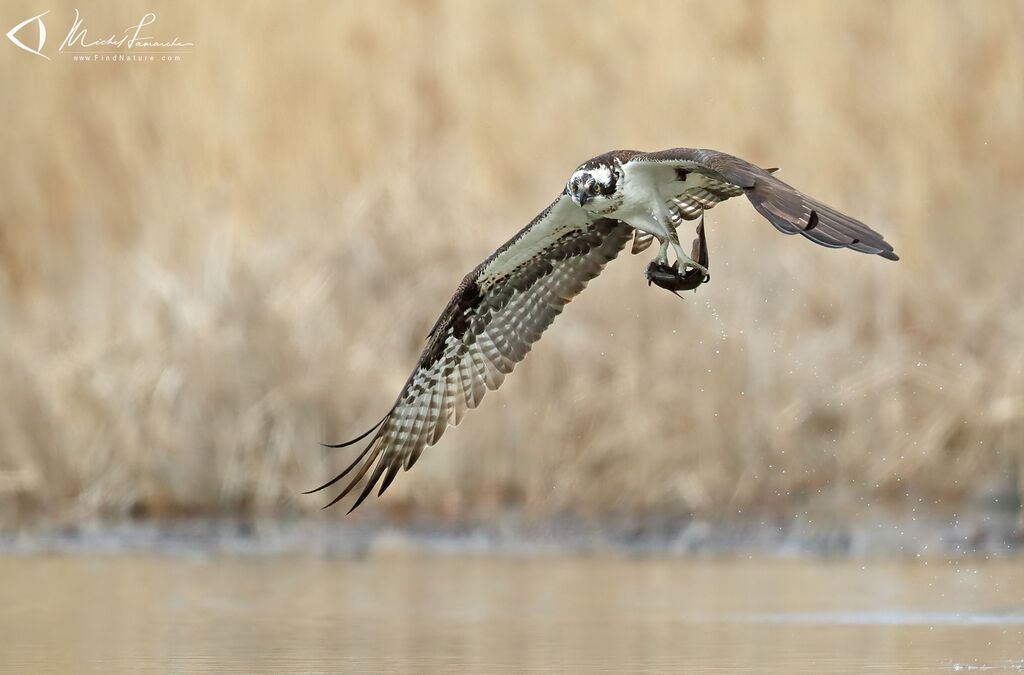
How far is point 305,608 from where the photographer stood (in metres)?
9.35

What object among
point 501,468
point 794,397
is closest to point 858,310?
point 794,397

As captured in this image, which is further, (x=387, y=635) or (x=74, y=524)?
(x=74, y=524)

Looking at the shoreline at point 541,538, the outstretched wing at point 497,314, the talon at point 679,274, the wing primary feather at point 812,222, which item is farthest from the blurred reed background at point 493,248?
the wing primary feather at point 812,222

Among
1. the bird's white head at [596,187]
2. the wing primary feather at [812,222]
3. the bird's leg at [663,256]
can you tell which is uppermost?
the bird's white head at [596,187]

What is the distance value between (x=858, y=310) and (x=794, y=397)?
75 centimetres

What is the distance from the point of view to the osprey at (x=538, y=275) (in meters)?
7.89

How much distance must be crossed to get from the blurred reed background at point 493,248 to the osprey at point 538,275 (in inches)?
86.8

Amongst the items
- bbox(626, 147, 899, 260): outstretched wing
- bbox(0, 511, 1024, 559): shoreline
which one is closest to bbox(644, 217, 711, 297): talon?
bbox(626, 147, 899, 260): outstretched wing

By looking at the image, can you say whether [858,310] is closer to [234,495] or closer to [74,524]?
[234,495]

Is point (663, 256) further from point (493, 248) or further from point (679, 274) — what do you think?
point (493, 248)

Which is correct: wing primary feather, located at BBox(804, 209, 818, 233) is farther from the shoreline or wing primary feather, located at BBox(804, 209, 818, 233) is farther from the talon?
the shoreline

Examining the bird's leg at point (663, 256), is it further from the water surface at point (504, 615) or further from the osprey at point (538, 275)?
the water surface at point (504, 615)

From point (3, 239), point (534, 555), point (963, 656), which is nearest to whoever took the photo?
point (963, 656)

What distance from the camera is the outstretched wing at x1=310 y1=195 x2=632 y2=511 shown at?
28.0 ft
